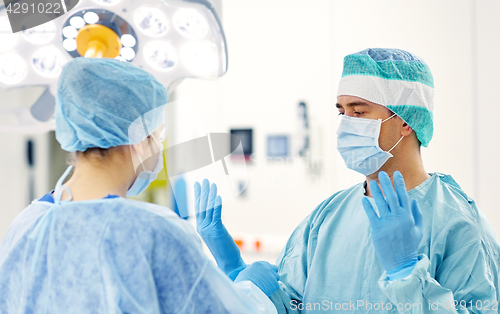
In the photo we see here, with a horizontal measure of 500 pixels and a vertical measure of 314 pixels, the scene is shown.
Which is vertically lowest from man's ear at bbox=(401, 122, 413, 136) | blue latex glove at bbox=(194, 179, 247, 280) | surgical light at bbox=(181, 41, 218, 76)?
blue latex glove at bbox=(194, 179, 247, 280)

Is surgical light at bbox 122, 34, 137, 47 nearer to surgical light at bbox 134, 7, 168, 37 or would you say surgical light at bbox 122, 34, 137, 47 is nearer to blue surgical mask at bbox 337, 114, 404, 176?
surgical light at bbox 134, 7, 168, 37

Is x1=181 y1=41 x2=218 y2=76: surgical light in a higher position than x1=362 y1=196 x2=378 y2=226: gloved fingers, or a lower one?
higher

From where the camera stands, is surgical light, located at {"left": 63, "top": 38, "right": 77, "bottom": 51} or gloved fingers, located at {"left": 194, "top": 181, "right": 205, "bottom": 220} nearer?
surgical light, located at {"left": 63, "top": 38, "right": 77, "bottom": 51}

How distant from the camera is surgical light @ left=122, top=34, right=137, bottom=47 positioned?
1.02 meters

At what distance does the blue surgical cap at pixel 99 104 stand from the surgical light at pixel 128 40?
6.7 inches

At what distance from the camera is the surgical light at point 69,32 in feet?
3.32

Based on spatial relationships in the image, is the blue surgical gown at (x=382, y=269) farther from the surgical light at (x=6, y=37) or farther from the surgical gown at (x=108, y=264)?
the surgical light at (x=6, y=37)

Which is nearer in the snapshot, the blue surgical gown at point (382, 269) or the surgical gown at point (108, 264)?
the surgical gown at point (108, 264)

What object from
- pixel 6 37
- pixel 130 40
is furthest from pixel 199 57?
pixel 6 37

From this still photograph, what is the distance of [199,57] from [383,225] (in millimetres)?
650

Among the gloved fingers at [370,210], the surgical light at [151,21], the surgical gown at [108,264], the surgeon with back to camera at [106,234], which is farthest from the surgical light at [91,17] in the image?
the gloved fingers at [370,210]

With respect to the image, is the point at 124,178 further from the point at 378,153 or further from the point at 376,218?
the point at 378,153

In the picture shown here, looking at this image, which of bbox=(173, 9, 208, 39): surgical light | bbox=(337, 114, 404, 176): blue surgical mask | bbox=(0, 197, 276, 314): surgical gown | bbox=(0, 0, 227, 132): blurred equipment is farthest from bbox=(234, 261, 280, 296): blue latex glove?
bbox=(173, 9, 208, 39): surgical light

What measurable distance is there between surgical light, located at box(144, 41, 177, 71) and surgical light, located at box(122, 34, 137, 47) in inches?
1.4
